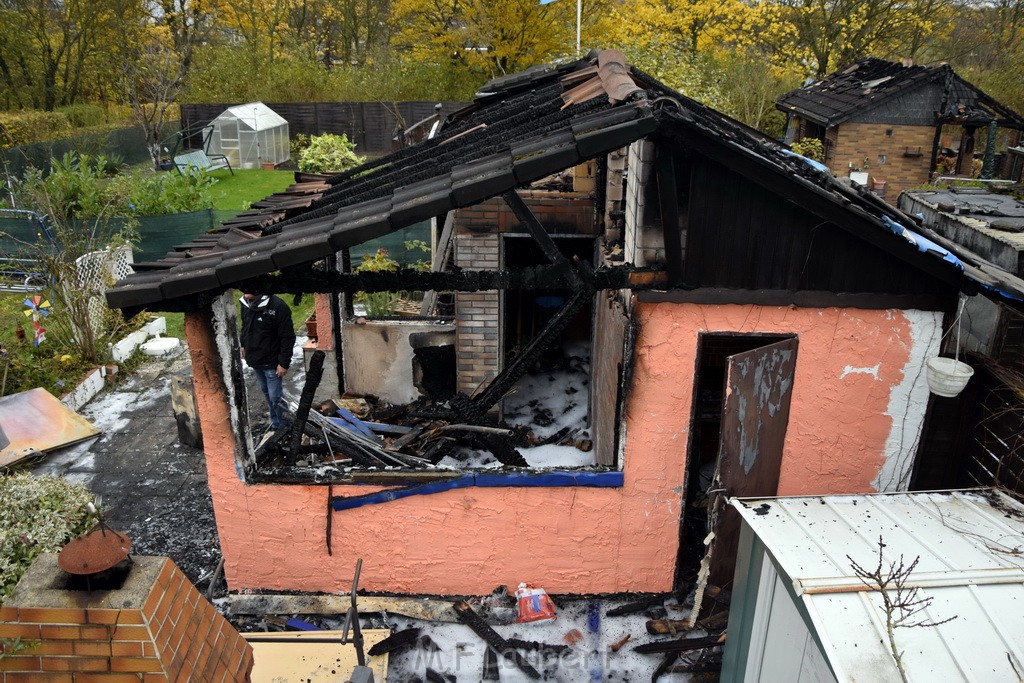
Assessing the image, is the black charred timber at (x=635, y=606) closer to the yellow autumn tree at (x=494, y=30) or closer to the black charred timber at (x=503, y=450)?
the black charred timber at (x=503, y=450)

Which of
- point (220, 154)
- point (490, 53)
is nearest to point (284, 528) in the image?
point (490, 53)

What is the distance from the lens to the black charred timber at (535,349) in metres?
5.23

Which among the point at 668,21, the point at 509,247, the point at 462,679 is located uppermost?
the point at 668,21

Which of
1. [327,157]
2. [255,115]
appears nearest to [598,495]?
[327,157]

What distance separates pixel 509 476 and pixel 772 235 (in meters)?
2.51

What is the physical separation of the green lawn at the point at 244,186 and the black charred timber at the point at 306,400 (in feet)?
45.2

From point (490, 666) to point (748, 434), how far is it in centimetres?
248

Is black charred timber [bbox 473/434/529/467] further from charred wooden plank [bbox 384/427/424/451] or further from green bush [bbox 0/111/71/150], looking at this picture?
green bush [bbox 0/111/71/150]

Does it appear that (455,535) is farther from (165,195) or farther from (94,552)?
(165,195)

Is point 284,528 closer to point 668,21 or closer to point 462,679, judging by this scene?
point 462,679

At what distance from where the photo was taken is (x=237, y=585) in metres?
5.73

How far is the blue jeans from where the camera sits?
7.91 meters

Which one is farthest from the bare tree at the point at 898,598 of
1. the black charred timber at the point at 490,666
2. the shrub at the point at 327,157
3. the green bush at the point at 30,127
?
the green bush at the point at 30,127

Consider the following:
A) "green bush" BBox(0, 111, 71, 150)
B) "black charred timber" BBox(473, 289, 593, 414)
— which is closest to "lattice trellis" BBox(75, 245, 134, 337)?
"black charred timber" BBox(473, 289, 593, 414)
